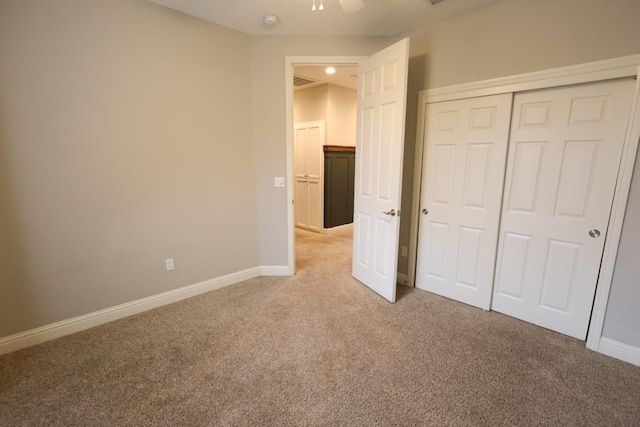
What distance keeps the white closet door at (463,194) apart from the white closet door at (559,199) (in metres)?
0.11

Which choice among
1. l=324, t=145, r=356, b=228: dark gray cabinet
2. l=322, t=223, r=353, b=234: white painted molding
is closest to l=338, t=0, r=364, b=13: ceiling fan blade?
l=324, t=145, r=356, b=228: dark gray cabinet

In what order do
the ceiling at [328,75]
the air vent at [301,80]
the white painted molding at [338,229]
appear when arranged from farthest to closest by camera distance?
the white painted molding at [338,229], the air vent at [301,80], the ceiling at [328,75]

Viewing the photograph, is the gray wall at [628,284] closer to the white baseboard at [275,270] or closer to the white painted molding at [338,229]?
the white baseboard at [275,270]

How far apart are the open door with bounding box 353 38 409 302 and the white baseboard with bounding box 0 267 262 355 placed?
4.87ft

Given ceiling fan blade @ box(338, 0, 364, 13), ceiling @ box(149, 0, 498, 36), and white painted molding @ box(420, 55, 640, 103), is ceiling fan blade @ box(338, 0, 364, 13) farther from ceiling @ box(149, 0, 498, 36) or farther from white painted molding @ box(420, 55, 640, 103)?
white painted molding @ box(420, 55, 640, 103)

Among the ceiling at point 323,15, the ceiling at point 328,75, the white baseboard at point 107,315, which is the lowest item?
the white baseboard at point 107,315

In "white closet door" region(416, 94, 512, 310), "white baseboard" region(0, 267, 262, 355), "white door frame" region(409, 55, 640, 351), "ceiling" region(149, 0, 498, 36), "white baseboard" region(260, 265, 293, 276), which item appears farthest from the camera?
"white baseboard" region(260, 265, 293, 276)

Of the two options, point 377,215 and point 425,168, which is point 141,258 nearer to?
point 377,215

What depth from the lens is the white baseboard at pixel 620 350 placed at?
1.94 m

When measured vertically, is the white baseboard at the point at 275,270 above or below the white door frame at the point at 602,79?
below

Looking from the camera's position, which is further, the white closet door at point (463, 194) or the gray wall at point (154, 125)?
the white closet door at point (463, 194)

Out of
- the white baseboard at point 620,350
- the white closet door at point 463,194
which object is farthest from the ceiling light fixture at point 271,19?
the white baseboard at point 620,350

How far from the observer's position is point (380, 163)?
278cm

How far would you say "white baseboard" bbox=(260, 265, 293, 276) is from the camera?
338cm
